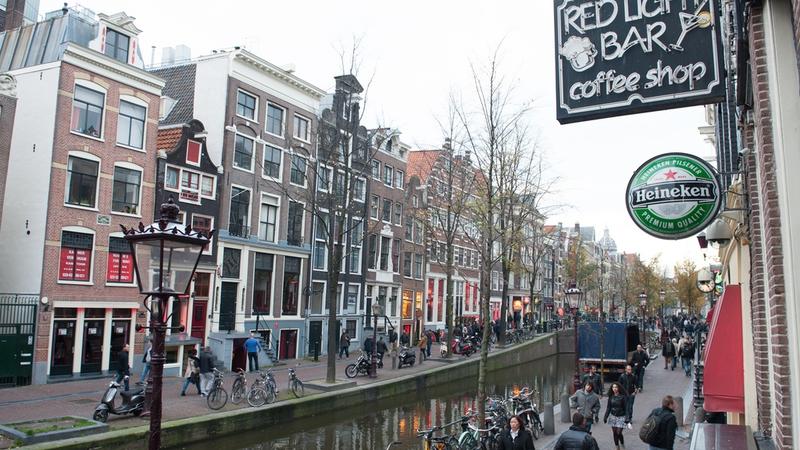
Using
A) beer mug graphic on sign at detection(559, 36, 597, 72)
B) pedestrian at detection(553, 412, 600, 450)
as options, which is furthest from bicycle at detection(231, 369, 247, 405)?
beer mug graphic on sign at detection(559, 36, 597, 72)

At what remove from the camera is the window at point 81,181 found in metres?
23.2

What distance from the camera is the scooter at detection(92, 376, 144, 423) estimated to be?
1530 centimetres

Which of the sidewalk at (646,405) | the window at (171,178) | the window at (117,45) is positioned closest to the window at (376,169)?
the window at (171,178)

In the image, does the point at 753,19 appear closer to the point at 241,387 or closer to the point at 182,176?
the point at 241,387

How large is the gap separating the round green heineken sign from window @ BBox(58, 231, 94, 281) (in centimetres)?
2224

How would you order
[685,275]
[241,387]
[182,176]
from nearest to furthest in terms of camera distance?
1. [241,387]
2. [182,176]
3. [685,275]

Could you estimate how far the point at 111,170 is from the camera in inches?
963

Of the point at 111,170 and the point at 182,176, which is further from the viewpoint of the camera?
the point at 182,176

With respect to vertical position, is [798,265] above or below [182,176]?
below

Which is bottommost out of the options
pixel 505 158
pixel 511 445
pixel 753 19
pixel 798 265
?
pixel 511 445

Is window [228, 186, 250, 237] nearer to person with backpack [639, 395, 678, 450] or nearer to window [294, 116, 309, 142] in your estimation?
window [294, 116, 309, 142]

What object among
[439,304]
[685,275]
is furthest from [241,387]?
[685,275]

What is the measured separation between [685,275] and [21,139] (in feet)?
190

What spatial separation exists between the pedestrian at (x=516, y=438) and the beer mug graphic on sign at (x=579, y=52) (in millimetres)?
7838
